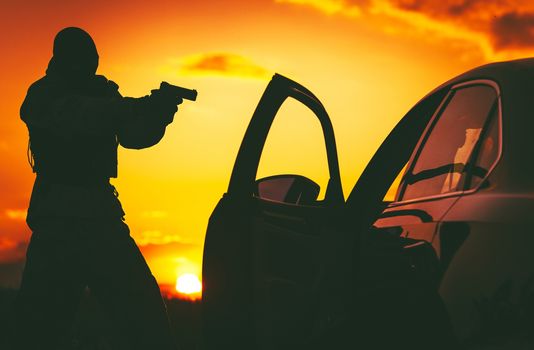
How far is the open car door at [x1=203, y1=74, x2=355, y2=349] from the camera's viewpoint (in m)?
4.21

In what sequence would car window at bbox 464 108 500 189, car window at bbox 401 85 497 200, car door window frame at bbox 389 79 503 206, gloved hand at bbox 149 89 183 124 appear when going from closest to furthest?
car door window frame at bbox 389 79 503 206, car window at bbox 464 108 500 189, car window at bbox 401 85 497 200, gloved hand at bbox 149 89 183 124

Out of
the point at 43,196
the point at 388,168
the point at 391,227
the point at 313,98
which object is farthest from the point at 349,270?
the point at 43,196

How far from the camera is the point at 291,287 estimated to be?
4.37 metres

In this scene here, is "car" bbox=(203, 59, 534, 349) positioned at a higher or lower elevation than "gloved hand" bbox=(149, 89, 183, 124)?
lower

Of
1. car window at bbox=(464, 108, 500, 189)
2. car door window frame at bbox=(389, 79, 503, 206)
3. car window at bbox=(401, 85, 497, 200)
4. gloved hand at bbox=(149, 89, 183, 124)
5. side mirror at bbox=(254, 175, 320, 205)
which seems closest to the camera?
car door window frame at bbox=(389, 79, 503, 206)

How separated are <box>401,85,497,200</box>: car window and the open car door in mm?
537

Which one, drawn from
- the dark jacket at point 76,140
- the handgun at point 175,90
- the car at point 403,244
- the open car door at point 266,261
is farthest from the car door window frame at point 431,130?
the dark jacket at point 76,140

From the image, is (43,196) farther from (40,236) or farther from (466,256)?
(466,256)

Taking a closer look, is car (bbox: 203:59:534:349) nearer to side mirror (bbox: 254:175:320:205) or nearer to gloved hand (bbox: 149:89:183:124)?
side mirror (bbox: 254:175:320:205)

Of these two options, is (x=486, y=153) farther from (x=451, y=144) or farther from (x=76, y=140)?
(x=76, y=140)

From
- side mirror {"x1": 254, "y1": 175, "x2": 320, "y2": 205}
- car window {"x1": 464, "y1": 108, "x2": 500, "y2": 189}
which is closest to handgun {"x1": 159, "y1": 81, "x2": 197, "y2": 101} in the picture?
side mirror {"x1": 254, "y1": 175, "x2": 320, "y2": 205}

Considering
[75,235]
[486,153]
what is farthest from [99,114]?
[486,153]

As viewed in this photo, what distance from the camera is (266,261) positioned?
439cm

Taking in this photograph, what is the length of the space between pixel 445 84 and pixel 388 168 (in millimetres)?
784
